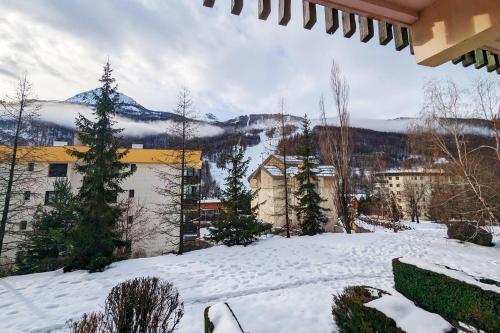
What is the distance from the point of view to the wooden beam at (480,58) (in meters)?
3.27

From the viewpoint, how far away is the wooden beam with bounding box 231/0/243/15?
2.06m

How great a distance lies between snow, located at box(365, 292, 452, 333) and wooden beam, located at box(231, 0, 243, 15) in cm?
427

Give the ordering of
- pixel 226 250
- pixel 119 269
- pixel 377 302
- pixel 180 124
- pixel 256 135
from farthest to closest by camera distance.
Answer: pixel 256 135
pixel 180 124
pixel 226 250
pixel 119 269
pixel 377 302

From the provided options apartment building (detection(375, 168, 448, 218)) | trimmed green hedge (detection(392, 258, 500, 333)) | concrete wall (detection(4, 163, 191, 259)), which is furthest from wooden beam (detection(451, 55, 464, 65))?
concrete wall (detection(4, 163, 191, 259))

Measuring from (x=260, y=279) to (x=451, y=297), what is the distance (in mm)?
6287

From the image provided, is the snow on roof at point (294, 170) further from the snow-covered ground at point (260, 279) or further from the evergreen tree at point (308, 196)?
the snow-covered ground at point (260, 279)

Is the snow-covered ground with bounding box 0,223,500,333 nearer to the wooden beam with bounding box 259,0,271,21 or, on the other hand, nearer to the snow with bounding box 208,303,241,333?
the snow with bounding box 208,303,241,333

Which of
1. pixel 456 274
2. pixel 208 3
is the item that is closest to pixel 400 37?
pixel 208 3

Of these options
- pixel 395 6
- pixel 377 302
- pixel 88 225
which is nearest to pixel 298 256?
pixel 377 302

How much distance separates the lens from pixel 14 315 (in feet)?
25.7

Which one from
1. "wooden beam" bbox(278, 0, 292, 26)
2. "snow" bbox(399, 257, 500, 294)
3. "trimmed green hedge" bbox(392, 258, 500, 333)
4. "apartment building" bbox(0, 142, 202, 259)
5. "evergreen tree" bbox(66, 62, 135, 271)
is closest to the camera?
"wooden beam" bbox(278, 0, 292, 26)

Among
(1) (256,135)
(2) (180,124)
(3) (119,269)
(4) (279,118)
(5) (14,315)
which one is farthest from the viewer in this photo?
(1) (256,135)

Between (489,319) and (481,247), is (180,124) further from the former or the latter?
(481,247)

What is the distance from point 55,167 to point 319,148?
31.6m
